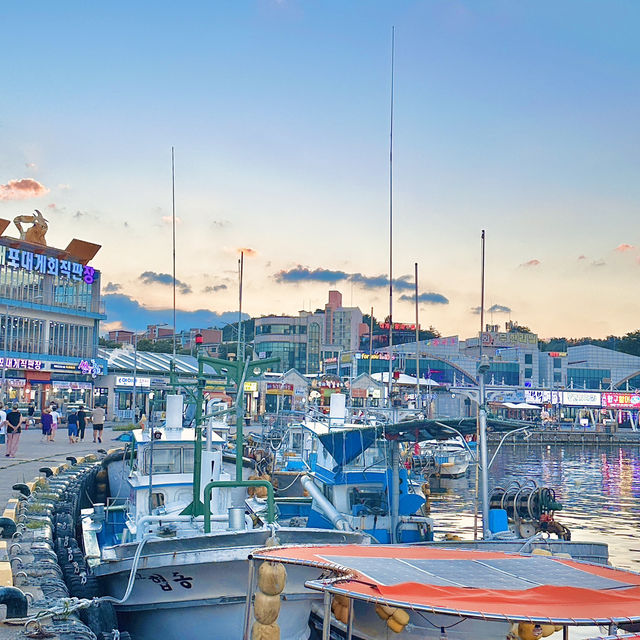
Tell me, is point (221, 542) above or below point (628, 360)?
below

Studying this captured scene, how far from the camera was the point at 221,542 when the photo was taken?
1366 cm

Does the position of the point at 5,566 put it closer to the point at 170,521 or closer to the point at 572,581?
the point at 170,521

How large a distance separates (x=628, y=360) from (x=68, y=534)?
123136 mm

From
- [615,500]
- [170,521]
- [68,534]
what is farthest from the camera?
[615,500]

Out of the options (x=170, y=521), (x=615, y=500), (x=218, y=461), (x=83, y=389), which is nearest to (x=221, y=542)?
(x=170, y=521)

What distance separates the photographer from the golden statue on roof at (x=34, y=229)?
73.8 m

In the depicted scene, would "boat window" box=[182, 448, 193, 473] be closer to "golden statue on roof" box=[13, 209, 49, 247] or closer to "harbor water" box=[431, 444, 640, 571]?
"harbor water" box=[431, 444, 640, 571]

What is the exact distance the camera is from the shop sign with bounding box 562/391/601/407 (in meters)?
114

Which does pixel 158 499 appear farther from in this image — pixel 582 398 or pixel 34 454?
pixel 582 398

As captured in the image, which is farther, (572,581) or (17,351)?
(17,351)

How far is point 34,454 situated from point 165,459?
59.2ft

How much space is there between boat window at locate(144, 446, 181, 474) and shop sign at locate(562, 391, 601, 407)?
101 meters

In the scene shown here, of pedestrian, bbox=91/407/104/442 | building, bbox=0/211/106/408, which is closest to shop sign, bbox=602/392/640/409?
building, bbox=0/211/106/408

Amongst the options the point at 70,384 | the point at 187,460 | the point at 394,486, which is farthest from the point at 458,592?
the point at 70,384
